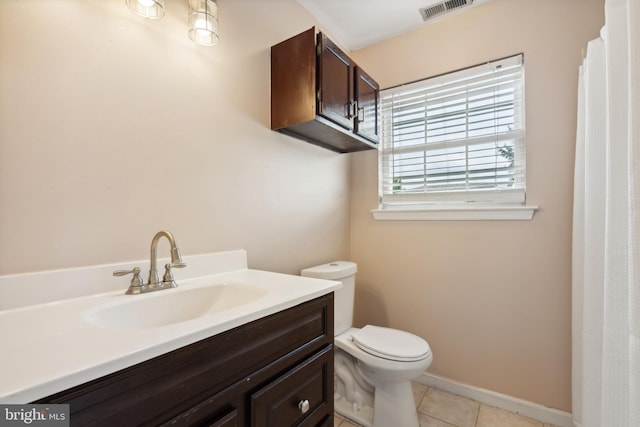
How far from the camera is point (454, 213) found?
6.03ft

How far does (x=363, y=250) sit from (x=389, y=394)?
0.98 meters

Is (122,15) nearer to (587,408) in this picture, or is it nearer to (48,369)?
(48,369)

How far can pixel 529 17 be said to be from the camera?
64.7 inches

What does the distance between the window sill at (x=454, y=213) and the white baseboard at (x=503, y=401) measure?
1062mm

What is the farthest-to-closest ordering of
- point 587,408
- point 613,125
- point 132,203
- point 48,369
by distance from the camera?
point 587,408 → point 132,203 → point 613,125 → point 48,369

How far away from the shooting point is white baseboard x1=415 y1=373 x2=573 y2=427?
1.55m

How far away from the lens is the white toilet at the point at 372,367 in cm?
141

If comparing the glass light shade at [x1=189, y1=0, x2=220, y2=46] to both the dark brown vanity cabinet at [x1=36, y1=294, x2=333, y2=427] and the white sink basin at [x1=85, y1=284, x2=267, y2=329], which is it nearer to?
the white sink basin at [x1=85, y1=284, x2=267, y2=329]

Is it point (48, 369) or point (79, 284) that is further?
point (79, 284)

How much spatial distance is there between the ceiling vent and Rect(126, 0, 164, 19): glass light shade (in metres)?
1.57

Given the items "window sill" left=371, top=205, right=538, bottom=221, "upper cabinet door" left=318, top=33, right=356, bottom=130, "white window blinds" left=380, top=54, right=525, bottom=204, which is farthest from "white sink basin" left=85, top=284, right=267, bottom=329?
"white window blinds" left=380, top=54, right=525, bottom=204

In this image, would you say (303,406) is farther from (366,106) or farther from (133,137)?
(366,106)

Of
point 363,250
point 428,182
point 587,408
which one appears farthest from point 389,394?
point 428,182

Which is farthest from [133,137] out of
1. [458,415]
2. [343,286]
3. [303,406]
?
[458,415]
